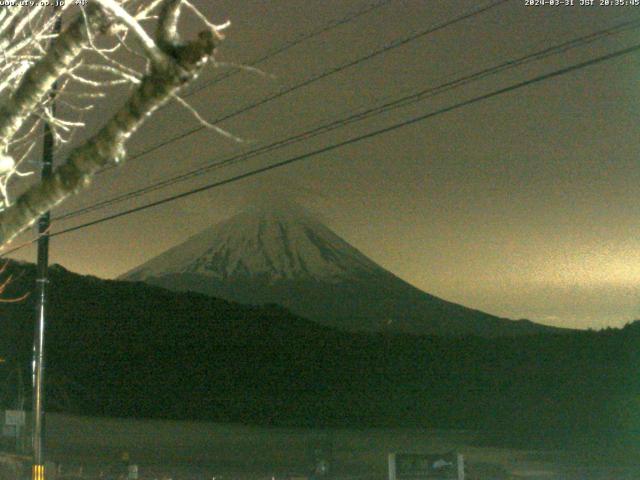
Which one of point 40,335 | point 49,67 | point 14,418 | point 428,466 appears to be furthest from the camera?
point 14,418

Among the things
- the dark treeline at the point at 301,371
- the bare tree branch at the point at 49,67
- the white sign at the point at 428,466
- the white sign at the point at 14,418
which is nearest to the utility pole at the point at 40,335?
the white sign at the point at 428,466

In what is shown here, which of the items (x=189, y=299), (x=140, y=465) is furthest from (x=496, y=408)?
(x=189, y=299)

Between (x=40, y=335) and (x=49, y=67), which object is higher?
(x=49, y=67)

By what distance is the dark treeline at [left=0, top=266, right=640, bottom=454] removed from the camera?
8062cm

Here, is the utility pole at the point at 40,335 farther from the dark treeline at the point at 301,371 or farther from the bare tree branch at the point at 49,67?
the dark treeline at the point at 301,371

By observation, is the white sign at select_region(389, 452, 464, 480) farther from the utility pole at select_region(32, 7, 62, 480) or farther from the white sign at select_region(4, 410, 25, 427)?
the white sign at select_region(4, 410, 25, 427)

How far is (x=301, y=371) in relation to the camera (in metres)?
122

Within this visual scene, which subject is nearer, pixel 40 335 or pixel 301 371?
pixel 40 335

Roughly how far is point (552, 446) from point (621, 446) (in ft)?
13.4

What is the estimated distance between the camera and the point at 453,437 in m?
64.4

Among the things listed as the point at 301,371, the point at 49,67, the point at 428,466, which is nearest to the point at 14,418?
the point at 428,466

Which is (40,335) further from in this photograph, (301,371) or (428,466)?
(301,371)

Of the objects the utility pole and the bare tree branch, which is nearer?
the bare tree branch

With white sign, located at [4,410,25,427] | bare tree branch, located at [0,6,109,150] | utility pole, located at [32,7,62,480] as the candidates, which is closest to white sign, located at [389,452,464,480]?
utility pole, located at [32,7,62,480]
